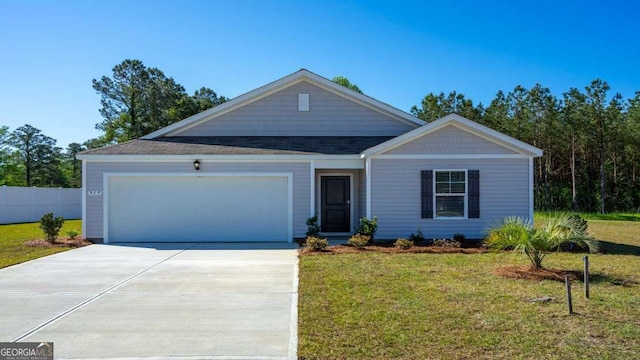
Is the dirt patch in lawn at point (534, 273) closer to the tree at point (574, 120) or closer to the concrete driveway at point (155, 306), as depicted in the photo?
the concrete driveway at point (155, 306)

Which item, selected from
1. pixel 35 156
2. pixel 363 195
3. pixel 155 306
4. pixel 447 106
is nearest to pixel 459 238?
pixel 363 195

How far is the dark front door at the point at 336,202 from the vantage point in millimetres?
15047

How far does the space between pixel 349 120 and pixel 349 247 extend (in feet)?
18.3

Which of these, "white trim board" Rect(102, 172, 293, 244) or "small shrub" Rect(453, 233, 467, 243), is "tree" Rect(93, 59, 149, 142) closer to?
"white trim board" Rect(102, 172, 293, 244)

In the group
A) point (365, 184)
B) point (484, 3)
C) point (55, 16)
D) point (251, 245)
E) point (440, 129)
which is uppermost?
point (484, 3)

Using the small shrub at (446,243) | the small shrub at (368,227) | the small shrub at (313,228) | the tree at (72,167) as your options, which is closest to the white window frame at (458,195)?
the small shrub at (446,243)

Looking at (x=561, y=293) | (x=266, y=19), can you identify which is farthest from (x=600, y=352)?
(x=266, y=19)

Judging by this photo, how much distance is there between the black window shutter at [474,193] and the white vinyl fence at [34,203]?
2163 centimetres

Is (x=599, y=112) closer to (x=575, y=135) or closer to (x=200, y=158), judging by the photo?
(x=575, y=135)

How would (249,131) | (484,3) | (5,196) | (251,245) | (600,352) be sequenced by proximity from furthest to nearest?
(5,196) < (249,131) < (484,3) < (251,245) < (600,352)

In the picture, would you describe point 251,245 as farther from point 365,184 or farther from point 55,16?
point 55,16

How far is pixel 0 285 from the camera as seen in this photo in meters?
7.65

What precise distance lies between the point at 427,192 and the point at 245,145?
605 cm

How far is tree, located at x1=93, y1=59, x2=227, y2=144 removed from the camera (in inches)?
1412
